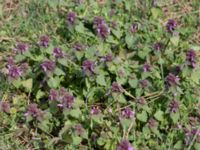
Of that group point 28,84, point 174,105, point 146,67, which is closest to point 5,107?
point 28,84

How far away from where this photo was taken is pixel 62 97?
3.33m

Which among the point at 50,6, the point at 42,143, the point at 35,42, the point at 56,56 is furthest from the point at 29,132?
the point at 50,6

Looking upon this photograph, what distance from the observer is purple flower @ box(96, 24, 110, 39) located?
3.75m

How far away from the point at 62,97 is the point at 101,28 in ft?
2.19

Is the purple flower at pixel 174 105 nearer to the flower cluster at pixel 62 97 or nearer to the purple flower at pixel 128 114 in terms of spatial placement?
the purple flower at pixel 128 114

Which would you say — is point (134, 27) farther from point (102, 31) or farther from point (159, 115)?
point (159, 115)

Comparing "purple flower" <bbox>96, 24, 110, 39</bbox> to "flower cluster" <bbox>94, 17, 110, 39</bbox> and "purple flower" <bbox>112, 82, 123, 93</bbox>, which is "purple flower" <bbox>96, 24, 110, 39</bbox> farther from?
"purple flower" <bbox>112, 82, 123, 93</bbox>

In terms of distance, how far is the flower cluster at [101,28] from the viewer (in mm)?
3748

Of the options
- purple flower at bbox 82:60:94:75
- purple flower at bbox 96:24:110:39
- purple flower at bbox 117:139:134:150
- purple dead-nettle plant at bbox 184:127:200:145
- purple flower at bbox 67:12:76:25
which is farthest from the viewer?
purple flower at bbox 67:12:76:25

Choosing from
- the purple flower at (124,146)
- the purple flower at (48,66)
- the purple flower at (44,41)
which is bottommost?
the purple flower at (124,146)

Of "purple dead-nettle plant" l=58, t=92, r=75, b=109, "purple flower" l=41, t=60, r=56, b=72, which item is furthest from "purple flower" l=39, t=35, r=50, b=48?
"purple dead-nettle plant" l=58, t=92, r=75, b=109

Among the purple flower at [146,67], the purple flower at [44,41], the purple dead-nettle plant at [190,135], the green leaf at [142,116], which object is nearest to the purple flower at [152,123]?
the green leaf at [142,116]

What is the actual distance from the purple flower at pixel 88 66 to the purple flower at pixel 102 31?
0.42 meters

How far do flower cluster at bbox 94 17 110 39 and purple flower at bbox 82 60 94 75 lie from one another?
0.42m
